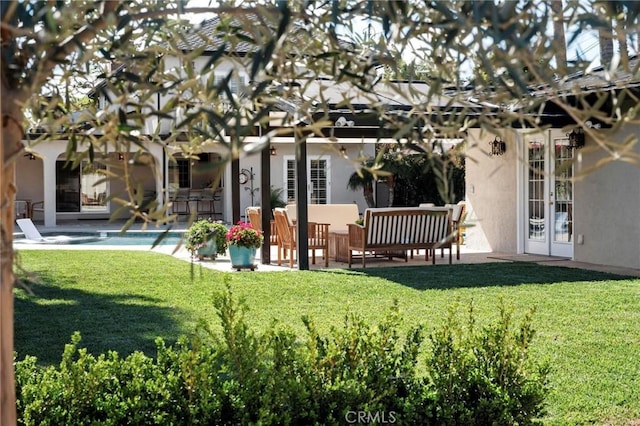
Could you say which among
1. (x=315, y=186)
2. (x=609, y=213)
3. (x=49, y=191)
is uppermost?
(x=315, y=186)

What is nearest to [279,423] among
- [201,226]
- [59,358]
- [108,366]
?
[108,366]

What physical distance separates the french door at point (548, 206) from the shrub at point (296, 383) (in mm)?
10474

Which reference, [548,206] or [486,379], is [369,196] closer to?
[548,206]

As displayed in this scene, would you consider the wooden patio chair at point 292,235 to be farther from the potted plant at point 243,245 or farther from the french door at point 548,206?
the french door at point 548,206

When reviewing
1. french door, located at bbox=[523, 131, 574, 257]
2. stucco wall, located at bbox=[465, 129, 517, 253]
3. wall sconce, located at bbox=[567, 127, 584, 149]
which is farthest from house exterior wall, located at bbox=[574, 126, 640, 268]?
stucco wall, located at bbox=[465, 129, 517, 253]

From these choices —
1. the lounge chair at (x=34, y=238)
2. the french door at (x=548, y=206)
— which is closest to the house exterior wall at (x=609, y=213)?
the french door at (x=548, y=206)

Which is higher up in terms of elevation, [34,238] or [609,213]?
[609,213]

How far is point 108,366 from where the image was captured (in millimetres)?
4129

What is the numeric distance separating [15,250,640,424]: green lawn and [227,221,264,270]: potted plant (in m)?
0.69

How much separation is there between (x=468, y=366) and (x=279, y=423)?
110cm

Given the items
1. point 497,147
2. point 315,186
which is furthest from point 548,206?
point 315,186

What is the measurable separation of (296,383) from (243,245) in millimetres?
9384

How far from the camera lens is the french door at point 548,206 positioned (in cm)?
1470

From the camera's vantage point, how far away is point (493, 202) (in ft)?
54.8
